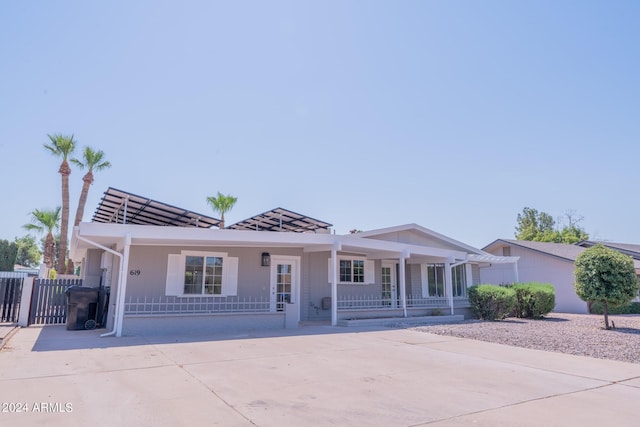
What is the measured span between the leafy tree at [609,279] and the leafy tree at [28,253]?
2513 inches

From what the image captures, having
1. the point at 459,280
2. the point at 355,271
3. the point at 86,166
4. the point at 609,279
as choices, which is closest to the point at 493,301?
the point at 609,279

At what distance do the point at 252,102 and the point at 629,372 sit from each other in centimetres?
1266

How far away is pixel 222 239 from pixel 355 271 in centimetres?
657

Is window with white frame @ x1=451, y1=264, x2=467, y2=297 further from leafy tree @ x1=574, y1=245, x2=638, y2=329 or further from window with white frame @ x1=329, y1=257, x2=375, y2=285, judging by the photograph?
leafy tree @ x1=574, y1=245, x2=638, y2=329

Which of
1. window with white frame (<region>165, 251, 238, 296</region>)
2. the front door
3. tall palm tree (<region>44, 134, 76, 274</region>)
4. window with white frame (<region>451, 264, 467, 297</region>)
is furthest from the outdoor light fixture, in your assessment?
tall palm tree (<region>44, 134, 76, 274</region>)

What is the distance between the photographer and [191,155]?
16.5 metres

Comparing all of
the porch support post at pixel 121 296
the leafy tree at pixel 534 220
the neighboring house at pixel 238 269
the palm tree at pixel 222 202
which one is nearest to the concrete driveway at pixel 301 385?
the porch support post at pixel 121 296

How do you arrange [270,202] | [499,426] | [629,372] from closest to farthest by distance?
[499,426]
[629,372]
[270,202]

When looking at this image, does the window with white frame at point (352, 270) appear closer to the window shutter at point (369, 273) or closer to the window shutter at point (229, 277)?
the window shutter at point (369, 273)

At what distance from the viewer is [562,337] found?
10875 millimetres

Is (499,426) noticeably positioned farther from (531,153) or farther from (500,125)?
(531,153)

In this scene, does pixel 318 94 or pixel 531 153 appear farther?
pixel 531 153

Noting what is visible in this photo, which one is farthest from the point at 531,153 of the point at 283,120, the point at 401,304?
the point at 283,120

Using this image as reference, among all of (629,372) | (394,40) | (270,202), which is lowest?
(629,372)
